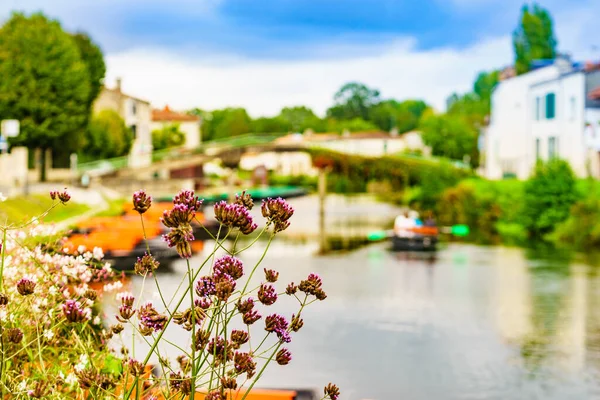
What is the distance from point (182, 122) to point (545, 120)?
61.9 meters

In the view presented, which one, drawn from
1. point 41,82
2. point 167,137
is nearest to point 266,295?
point 41,82

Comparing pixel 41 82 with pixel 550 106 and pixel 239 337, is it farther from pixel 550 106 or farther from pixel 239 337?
pixel 239 337

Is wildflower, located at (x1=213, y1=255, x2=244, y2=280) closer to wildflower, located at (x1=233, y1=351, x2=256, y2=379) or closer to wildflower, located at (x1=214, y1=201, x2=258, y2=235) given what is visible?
wildflower, located at (x1=214, y1=201, x2=258, y2=235)

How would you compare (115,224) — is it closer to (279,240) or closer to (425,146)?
(279,240)

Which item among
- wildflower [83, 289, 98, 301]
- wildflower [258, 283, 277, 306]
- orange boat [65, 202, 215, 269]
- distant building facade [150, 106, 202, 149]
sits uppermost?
distant building facade [150, 106, 202, 149]

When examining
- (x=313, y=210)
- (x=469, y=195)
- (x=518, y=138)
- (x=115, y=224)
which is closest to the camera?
(x=115, y=224)

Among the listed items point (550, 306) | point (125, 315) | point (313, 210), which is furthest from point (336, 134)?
point (125, 315)

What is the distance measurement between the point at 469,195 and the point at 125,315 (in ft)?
154

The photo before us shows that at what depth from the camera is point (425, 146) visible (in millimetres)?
110188

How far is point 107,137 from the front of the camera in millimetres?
73125

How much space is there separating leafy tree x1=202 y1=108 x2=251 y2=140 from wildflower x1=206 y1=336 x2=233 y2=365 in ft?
382

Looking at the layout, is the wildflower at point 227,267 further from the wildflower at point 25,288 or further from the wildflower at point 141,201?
the wildflower at point 25,288

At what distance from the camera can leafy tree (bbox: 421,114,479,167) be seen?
327 feet

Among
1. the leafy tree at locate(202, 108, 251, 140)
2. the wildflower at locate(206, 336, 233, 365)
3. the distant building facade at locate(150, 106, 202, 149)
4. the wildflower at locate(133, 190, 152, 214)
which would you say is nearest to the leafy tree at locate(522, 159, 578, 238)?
the wildflower at locate(206, 336, 233, 365)
